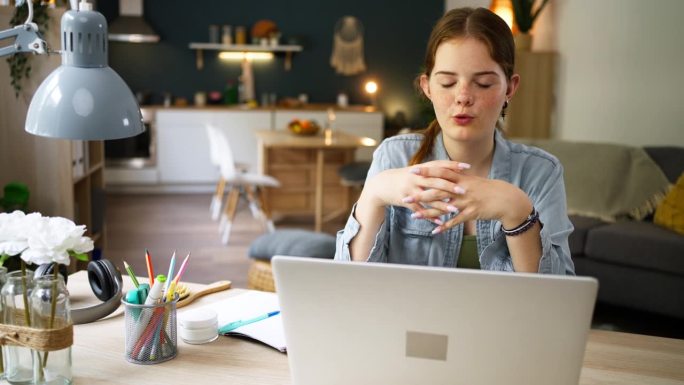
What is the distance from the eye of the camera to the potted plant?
17.3 ft

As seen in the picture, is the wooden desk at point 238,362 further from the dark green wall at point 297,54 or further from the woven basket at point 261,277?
the dark green wall at point 297,54

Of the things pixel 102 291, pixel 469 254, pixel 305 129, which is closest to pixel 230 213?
pixel 305 129

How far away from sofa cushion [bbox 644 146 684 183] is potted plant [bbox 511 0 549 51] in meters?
1.76

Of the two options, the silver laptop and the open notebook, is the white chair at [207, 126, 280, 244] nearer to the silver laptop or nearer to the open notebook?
the open notebook

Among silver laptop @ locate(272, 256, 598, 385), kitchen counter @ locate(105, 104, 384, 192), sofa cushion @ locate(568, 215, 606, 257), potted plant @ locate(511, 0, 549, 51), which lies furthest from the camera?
kitchen counter @ locate(105, 104, 384, 192)

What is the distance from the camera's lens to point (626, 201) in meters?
3.64

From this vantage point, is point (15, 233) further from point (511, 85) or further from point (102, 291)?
point (511, 85)

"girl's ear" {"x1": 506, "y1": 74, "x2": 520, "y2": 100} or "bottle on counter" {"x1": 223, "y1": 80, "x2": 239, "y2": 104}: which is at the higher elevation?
"girl's ear" {"x1": 506, "y1": 74, "x2": 520, "y2": 100}

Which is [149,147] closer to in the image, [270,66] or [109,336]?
[270,66]

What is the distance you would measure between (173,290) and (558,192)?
0.79 m

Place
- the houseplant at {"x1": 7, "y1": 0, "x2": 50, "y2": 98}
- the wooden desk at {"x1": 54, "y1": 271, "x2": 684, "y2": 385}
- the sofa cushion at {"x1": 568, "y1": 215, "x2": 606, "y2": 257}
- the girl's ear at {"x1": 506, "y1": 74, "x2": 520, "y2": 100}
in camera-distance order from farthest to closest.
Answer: the sofa cushion at {"x1": 568, "y1": 215, "x2": 606, "y2": 257} < the houseplant at {"x1": 7, "y1": 0, "x2": 50, "y2": 98} < the girl's ear at {"x1": 506, "y1": 74, "x2": 520, "y2": 100} < the wooden desk at {"x1": 54, "y1": 271, "x2": 684, "y2": 385}

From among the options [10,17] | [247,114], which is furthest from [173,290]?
[247,114]

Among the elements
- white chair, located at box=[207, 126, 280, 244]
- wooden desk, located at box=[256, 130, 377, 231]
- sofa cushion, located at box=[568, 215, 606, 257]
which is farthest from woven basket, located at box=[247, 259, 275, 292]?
wooden desk, located at box=[256, 130, 377, 231]

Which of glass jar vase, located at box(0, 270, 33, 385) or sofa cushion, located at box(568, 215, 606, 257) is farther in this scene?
sofa cushion, located at box(568, 215, 606, 257)
